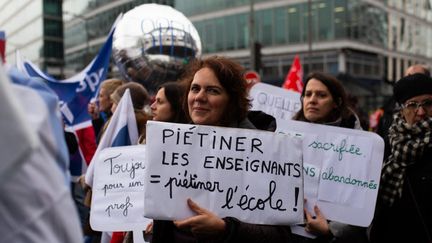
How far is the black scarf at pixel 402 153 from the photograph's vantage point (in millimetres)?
3115

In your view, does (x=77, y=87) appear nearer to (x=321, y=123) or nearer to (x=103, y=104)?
(x=103, y=104)

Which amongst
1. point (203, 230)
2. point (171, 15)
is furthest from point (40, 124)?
point (171, 15)

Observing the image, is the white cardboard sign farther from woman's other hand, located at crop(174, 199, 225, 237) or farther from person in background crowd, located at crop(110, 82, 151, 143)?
person in background crowd, located at crop(110, 82, 151, 143)

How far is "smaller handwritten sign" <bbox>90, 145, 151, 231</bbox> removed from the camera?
3.04 meters

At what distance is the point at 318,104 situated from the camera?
3.42 metres

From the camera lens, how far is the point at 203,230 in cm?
207

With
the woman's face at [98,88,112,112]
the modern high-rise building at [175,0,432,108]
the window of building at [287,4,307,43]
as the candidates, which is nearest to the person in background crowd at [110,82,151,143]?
the woman's face at [98,88,112,112]

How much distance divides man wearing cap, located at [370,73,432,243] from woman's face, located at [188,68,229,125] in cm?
137

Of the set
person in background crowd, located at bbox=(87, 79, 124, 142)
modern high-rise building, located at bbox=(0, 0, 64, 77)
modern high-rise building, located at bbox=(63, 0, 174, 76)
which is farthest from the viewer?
modern high-rise building, located at bbox=(0, 0, 64, 77)

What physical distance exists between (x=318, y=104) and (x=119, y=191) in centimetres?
144

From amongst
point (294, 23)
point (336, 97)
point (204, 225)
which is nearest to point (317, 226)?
point (204, 225)

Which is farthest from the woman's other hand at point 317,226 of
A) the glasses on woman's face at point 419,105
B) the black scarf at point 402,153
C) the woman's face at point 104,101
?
the woman's face at point 104,101

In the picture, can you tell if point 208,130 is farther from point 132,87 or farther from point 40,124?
point 132,87

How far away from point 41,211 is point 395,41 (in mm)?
44277
